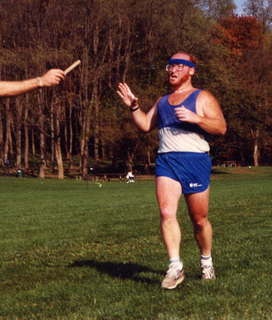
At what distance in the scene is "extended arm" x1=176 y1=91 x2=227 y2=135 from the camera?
6.47 metres

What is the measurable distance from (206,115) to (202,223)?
3.68 ft

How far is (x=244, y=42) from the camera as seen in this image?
7431cm

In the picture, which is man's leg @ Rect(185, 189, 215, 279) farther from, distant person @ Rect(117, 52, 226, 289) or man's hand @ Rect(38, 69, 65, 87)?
man's hand @ Rect(38, 69, 65, 87)

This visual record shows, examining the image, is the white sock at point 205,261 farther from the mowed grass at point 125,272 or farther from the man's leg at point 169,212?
the man's leg at point 169,212

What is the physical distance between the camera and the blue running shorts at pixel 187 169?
6758 millimetres

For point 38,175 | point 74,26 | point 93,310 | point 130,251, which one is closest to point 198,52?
point 74,26

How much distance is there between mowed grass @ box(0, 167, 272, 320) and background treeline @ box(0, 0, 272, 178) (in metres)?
36.5

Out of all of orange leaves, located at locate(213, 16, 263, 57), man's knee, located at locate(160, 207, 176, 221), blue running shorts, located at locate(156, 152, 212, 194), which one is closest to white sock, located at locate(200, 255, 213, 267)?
man's knee, located at locate(160, 207, 176, 221)

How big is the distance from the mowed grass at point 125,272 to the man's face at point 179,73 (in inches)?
80.7

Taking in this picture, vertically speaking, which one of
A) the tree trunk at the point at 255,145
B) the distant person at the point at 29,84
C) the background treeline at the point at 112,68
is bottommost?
the tree trunk at the point at 255,145

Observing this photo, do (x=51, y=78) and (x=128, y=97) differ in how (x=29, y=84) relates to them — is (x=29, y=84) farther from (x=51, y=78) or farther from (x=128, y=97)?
(x=128, y=97)

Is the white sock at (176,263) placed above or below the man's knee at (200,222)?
below

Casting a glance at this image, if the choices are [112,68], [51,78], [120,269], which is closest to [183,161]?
[51,78]

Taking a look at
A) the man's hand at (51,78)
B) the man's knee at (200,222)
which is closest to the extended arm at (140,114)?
the man's knee at (200,222)
